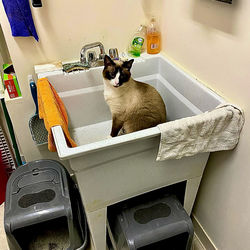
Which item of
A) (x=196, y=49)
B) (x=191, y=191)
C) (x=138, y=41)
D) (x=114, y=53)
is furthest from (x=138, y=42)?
(x=191, y=191)

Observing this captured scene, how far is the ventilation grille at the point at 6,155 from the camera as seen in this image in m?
1.49

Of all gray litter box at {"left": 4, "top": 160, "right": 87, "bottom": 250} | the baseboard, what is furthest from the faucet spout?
the baseboard

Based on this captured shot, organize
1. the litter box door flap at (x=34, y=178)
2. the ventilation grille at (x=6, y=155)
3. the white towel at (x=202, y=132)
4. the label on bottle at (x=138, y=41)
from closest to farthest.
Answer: the white towel at (x=202, y=132) → the litter box door flap at (x=34, y=178) → the label on bottle at (x=138, y=41) → the ventilation grille at (x=6, y=155)

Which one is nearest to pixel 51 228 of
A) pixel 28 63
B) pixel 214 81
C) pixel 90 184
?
pixel 90 184

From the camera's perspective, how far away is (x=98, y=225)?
1.05 metres

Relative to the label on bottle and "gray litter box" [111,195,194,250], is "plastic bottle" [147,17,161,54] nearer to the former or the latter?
the label on bottle

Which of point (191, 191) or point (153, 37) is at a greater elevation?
point (153, 37)

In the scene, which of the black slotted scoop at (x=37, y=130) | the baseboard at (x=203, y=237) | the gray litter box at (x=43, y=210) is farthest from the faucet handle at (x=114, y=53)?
the baseboard at (x=203, y=237)

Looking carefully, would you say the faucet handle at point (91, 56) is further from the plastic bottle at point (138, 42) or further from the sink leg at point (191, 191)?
the sink leg at point (191, 191)

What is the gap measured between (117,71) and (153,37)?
0.43 m

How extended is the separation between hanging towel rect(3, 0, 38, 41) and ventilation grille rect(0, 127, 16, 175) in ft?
2.14

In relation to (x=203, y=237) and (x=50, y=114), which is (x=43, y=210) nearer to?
(x=50, y=114)

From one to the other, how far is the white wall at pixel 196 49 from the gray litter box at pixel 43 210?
0.91 feet

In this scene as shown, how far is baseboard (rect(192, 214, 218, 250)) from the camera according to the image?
3.94 feet
